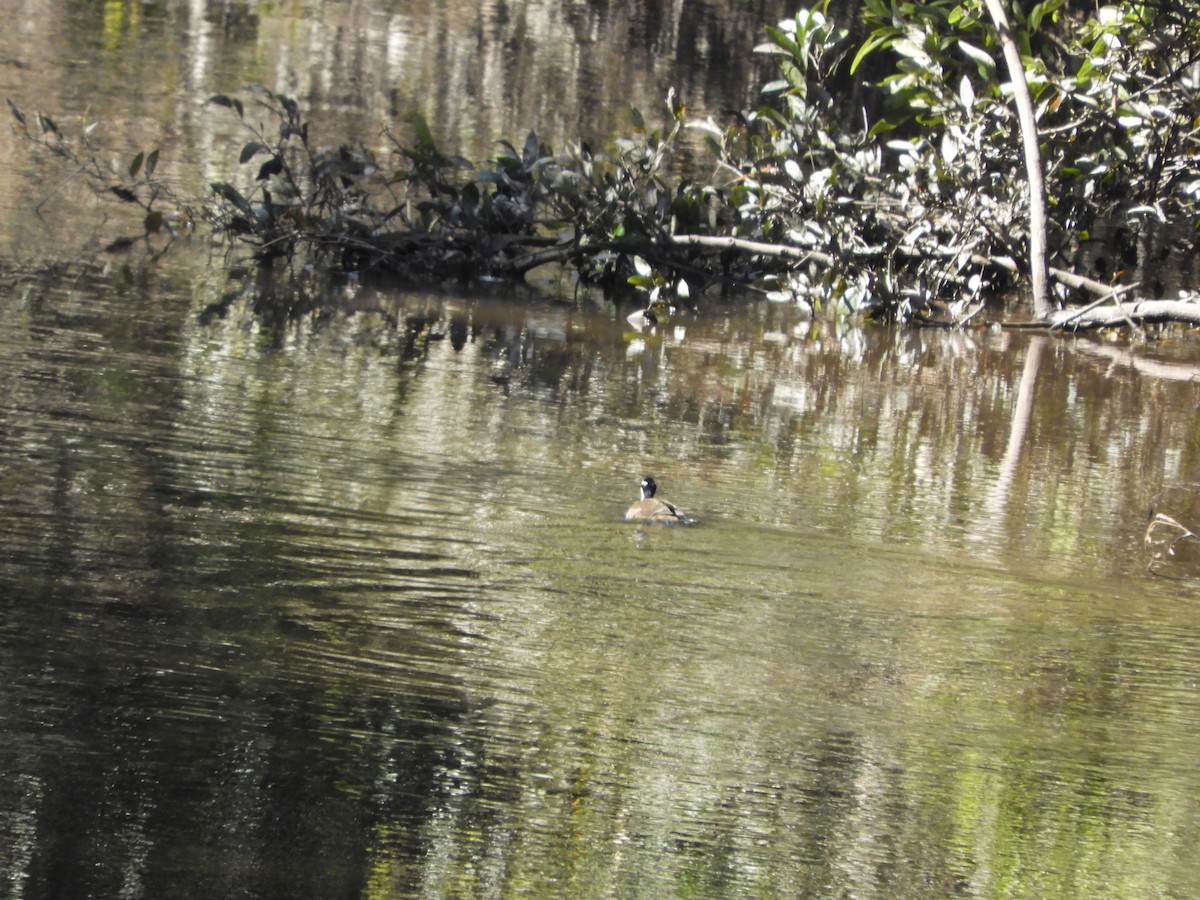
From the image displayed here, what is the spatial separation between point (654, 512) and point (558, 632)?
0.98 meters

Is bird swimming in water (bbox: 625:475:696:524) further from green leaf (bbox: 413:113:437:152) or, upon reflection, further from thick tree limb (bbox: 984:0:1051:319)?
green leaf (bbox: 413:113:437:152)

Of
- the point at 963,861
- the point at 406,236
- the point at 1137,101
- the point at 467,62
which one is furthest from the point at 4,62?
the point at 963,861

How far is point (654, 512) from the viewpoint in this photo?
5203 millimetres

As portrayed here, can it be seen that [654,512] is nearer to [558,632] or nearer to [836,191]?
[558,632]

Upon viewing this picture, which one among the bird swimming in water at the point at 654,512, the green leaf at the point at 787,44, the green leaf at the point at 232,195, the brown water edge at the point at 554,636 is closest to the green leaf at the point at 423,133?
the green leaf at the point at 232,195

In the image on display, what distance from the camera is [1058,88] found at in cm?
958

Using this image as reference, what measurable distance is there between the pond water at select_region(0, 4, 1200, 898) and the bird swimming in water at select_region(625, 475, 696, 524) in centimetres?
7

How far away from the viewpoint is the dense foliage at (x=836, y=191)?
962 centimetres

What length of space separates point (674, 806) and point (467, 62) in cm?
1519

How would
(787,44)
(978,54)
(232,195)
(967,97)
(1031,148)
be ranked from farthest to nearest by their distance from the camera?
(232,195) → (787,44) → (967,97) → (978,54) → (1031,148)

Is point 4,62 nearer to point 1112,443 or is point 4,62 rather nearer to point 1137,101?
point 1137,101

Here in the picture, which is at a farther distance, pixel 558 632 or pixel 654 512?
pixel 654 512

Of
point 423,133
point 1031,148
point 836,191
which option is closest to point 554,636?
point 1031,148

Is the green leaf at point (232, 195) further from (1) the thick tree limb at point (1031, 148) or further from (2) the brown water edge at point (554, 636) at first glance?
(1) the thick tree limb at point (1031, 148)
